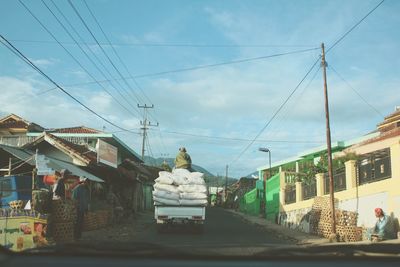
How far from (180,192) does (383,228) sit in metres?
6.68

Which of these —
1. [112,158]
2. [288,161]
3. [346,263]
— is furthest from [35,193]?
[288,161]

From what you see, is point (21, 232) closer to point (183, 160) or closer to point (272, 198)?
point (183, 160)

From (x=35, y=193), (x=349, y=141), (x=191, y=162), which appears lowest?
(x=35, y=193)

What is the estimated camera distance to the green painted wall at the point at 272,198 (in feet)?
99.9

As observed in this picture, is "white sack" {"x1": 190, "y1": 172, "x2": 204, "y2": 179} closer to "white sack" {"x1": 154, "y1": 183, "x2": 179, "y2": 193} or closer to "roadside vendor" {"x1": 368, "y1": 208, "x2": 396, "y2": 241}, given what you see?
"white sack" {"x1": 154, "y1": 183, "x2": 179, "y2": 193}

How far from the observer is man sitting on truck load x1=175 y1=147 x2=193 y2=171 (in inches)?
747

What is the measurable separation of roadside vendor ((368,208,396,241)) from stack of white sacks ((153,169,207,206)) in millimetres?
5720

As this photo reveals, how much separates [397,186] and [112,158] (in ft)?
52.1

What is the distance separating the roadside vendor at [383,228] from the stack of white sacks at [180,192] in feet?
18.8

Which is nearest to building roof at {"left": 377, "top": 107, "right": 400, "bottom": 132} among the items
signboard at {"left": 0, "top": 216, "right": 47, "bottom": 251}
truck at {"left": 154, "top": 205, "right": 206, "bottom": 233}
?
truck at {"left": 154, "top": 205, "right": 206, "bottom": 233}

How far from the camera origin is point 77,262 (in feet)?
10.9

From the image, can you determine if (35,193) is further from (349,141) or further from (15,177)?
(349,141)

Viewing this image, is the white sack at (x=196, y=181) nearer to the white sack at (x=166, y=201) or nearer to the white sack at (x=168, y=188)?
the white sack at (x=168, y=188)

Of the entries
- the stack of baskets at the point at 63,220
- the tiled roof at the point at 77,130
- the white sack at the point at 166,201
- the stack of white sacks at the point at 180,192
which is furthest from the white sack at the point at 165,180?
A: the tiled roof at the point at 77,130
